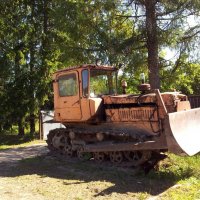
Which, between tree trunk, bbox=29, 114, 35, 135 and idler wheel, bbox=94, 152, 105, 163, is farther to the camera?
tree trunk, bbox=29, 114, 35, 135

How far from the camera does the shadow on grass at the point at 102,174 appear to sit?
8.48 metres

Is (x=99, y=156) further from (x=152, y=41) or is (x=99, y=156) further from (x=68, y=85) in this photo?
(x=152, y=41)

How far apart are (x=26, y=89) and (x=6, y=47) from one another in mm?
2614

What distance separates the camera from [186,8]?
577 inches

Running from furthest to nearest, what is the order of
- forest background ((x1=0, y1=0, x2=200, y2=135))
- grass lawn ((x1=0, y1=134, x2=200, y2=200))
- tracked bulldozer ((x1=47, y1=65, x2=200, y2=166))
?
forest background ((x1=0, y1=0, x2=200, y2=135)) < tracked bulldozer ((x1=47, y1=65, x2=200, y2=166)) < grass lawn ((x1=0, y1=134, x2=200, y2=200))

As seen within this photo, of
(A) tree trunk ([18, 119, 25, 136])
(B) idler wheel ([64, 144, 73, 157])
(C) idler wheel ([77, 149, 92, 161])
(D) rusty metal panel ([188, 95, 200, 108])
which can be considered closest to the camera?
(C) idler wheel ([77, 149, 92, 161])

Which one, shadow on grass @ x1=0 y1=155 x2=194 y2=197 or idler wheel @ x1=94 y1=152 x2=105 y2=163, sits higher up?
idler wheel @ x1=94 y1=152 x2=105 y2=163

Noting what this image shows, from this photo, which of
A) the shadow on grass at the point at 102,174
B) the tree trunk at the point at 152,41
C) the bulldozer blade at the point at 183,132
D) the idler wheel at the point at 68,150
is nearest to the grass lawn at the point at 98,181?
the shadow on grass at the point at 102,174

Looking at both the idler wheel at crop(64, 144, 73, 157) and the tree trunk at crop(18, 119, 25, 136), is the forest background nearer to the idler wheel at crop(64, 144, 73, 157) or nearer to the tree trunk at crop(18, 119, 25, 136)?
the idler wheel at crop(64, 144, 73, 157)

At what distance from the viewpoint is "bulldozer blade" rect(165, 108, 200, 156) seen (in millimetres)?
8758

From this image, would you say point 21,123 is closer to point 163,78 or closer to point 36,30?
point 36,30

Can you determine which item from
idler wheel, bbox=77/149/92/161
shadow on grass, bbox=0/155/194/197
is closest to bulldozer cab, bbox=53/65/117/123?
idler wheel, bbox=77/149/92/161

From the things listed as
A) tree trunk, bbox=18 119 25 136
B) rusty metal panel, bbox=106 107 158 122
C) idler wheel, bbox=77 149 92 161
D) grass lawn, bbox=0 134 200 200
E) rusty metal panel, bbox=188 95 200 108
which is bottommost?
grass lawn, bbox=0 134 200 200

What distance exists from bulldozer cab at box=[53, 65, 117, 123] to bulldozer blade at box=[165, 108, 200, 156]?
8.22ft
